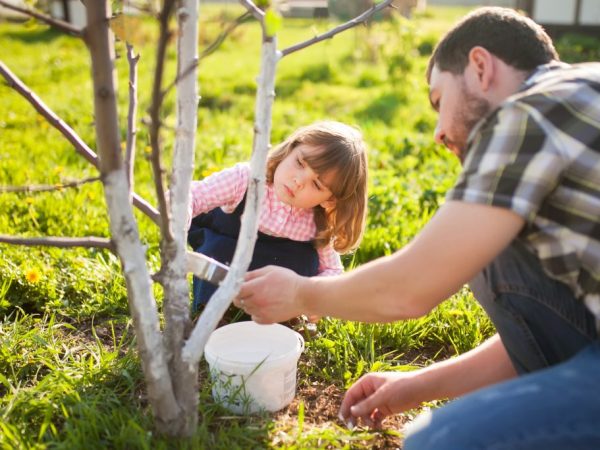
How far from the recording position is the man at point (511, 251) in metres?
1.29

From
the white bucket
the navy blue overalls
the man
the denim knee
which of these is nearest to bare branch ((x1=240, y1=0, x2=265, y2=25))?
the man

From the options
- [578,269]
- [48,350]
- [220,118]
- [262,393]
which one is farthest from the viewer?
[220,118]

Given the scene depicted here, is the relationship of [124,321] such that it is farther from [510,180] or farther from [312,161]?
[510,180]

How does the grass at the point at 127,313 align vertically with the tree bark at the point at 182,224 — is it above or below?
below

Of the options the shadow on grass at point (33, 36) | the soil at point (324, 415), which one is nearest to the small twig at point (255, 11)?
the soil at point (324, 415)

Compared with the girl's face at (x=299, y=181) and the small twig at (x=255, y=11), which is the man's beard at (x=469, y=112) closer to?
the small twig at (x=255, y=11)

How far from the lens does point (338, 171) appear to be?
2387mm

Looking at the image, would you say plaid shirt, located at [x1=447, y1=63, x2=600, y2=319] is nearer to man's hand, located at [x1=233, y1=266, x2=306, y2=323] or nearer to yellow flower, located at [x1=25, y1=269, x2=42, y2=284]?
man's hand, located at [x1=233, y1=266, x2=306, y2=323]

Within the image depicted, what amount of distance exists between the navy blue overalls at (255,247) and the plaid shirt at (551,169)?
124cm

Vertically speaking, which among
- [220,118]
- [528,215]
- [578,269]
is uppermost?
[528,215]

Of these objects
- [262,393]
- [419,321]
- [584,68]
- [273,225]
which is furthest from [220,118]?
[584,68]

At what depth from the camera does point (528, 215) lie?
4.25 ft

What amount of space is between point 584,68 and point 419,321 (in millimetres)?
1105

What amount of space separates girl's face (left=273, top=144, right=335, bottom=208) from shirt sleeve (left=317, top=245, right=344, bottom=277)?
223mm
